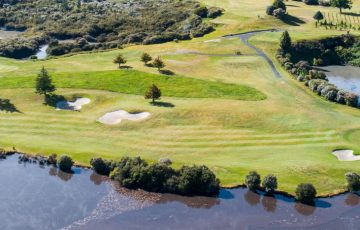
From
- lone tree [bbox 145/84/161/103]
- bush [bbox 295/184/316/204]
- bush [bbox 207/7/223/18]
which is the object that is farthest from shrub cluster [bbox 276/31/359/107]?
bush [bbox 295/184/316/204]

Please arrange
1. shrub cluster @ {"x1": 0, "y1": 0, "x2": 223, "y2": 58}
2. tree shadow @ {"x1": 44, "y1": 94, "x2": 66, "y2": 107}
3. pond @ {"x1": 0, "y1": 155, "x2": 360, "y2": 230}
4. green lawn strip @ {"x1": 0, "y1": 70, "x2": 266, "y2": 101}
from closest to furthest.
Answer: pond @ {"x1": 0, "y1": 155, "x2": 360, "y2": 230} < tree shadow @ {"x1": 44, "y1": 94, "x2": 66, "y2": 107} < green lawn strip @ {"x1": 0, "y1": 70, "x2": 266, "y2": 101} < shrub cluster @ {"x1": 0, "y1": 0, "x2": 223, "y2": 58}

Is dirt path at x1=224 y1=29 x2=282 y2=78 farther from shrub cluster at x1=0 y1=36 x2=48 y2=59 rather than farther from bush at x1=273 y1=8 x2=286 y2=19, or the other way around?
shrub cluster at x1=0 y1=36 x2=48 y2=59

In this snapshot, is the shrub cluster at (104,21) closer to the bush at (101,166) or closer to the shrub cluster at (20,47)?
the shrub cluster at (20,47)

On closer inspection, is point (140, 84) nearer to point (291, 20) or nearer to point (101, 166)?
point (101, 166)

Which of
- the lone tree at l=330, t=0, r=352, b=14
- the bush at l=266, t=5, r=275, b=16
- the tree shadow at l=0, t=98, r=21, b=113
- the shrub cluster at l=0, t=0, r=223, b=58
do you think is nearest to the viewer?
the tree shadow at l=0, t=98, r=21, b=113

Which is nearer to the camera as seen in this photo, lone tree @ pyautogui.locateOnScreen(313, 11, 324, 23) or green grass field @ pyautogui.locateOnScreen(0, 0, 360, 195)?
green grass field @ pyautogui.locateOnScreen(0, 0, 360, 195)

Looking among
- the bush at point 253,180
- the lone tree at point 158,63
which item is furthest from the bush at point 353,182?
the lone tree at point 158,63

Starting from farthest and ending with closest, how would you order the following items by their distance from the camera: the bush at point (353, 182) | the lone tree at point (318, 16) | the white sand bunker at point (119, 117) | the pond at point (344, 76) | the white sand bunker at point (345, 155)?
the lone tree at point (318, 16) < the pond at point (344, 76) < the white sand bunker at point (119, 117) < the white sand bunker at point (345, 155) < the bush at point (353, 182)

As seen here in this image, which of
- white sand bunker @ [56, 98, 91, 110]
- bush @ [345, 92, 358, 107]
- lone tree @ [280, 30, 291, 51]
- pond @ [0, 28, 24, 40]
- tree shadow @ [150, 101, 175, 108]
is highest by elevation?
lone tree @ [280, 30, 291, 51]
